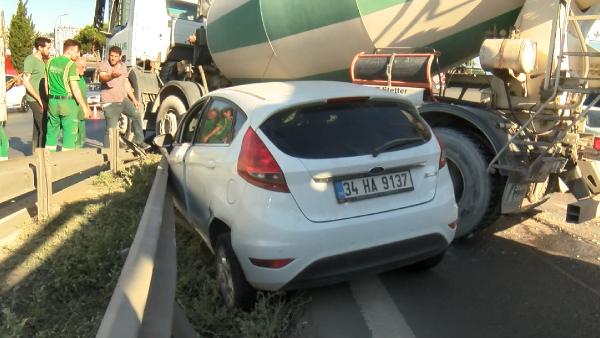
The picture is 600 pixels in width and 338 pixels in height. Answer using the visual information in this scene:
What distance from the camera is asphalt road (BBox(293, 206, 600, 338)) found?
3389 millimetres

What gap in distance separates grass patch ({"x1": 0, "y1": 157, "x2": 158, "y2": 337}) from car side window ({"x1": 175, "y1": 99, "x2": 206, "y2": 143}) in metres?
0.86

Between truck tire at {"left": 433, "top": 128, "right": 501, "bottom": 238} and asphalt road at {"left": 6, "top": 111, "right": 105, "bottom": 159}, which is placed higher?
truck tire at {"left": 433, "top": 128, "right": 501, "bottom": 238}

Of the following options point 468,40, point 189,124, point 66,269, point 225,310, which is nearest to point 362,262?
point 225,310

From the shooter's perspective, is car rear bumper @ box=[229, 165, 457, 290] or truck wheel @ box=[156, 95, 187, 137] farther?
truck wheel @ box=[156, 95, 187, 137]

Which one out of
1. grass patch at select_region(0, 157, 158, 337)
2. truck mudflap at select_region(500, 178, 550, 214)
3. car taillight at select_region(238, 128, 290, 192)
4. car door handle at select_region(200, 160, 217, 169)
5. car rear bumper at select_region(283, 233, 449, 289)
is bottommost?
grass patch at select_region(0, 157, 158, 337)

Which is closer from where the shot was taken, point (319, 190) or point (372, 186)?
point (319, 190)

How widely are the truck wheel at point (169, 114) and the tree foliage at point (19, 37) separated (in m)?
38.4

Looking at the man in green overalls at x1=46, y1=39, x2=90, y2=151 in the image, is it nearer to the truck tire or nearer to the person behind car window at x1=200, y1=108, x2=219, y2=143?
the person behind car window at x1=200, y1=108, x2=219, y2=143

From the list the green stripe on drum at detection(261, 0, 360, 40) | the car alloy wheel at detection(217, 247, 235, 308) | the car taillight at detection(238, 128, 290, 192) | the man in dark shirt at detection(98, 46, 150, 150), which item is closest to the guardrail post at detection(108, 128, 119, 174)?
the man in dark shirt at detection(98, 46, 150, 150)

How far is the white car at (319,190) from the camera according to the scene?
11.0 ft

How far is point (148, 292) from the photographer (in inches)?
80.8

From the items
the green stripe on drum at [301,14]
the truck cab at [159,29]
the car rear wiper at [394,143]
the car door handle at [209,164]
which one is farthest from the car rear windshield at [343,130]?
the truck cab at [159,29]

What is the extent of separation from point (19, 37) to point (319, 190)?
46571 mm

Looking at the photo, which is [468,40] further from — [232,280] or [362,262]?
[232,280]
